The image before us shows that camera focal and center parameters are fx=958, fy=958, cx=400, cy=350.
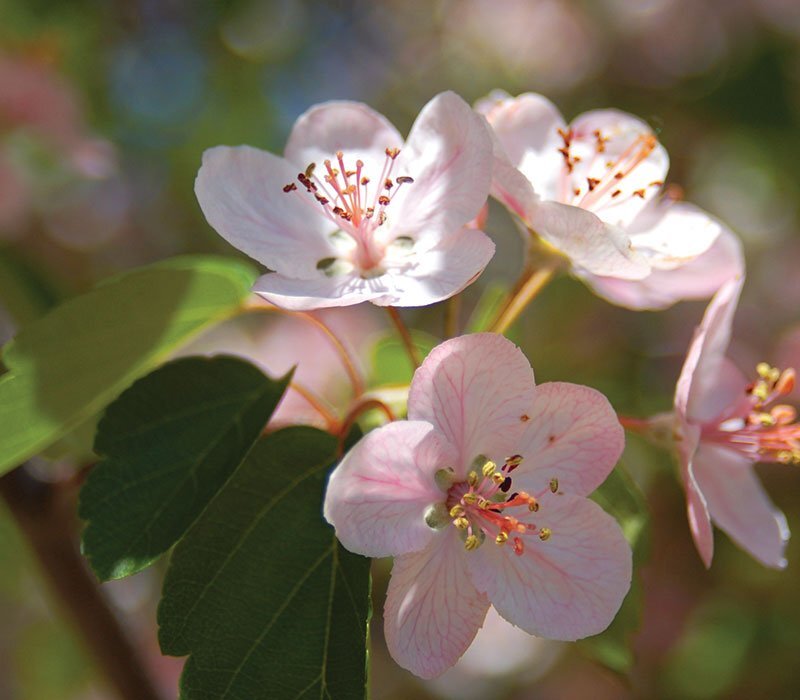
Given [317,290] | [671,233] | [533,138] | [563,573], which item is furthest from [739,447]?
[317,290]

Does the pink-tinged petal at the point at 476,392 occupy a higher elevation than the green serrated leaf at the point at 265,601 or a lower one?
higher

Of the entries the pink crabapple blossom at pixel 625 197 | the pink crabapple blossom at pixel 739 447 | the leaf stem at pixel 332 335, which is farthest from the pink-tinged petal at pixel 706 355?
the leaf stem at pixel 332 335

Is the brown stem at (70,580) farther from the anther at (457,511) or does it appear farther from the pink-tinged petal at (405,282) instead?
the anther at (457,511)

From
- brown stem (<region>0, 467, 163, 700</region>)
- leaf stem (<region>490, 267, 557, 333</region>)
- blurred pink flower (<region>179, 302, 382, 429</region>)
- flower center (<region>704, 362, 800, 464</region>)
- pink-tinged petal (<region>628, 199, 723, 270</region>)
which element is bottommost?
blurred pink flower (<region>179, 302, 382, 429</region>)

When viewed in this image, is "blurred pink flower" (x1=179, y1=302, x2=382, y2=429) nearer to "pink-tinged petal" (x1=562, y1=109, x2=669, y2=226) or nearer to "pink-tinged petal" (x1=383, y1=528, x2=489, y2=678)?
"pink-tinged petal" (x1=562, y1=109, x2=669, y2=226)

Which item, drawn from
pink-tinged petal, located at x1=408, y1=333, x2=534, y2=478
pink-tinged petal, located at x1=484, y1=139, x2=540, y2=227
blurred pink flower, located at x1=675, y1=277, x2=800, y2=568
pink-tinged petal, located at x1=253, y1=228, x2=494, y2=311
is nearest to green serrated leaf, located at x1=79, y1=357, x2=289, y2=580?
pink-tinged petal, located at x1=253, y1=228, x2=494, y2=311

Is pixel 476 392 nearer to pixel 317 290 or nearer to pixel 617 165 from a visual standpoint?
pixel 317 290
